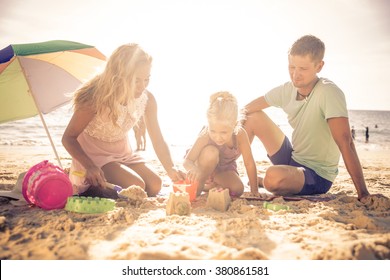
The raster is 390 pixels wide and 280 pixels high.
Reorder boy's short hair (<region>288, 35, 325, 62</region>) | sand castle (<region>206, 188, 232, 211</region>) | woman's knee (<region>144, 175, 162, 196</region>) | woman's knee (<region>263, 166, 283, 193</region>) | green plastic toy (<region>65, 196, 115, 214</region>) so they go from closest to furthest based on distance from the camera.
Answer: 1. green plastic toy (<region>65, 196, 115, 214</region>)
2. sand castle (<region>206, 188, 232, 211</region>)
3. boy's short hair (<region>288, 35, 325, 62</region>)
4. woman's knee (<region>263, 166, 283, 193</region>)
5. woman's knee (<region>144, 175, 162, 196</region>)

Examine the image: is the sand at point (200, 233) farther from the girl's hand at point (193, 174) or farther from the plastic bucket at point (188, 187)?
the girl's hand at point (193, 174)

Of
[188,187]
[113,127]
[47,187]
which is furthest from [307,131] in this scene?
[47,187]

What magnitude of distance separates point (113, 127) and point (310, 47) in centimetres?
209

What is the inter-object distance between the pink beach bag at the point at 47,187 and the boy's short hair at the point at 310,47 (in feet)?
7.75

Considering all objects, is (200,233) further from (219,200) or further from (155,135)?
(155,135)

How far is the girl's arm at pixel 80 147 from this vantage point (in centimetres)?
266

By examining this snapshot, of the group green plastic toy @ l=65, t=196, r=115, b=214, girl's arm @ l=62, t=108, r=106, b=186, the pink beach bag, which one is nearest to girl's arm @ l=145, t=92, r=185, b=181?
girl's arm @ l=62, t=108, r=106, b=186

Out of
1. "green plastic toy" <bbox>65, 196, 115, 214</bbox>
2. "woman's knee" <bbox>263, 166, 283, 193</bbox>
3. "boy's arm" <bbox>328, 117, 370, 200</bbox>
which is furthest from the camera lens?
"woman's knee" <bbox>263, 166, 283, 193</bbox>

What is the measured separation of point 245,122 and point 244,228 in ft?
A: 5.84

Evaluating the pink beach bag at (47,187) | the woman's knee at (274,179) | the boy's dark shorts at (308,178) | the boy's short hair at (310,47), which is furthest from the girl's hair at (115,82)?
the boy's dark shorts at (308,178)

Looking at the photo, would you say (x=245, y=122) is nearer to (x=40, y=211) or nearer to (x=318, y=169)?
(x=318, y=169)

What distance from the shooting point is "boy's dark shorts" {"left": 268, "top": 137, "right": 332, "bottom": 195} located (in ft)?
10.3

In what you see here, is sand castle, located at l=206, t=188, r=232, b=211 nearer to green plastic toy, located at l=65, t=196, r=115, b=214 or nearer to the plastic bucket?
the plastic bucket
